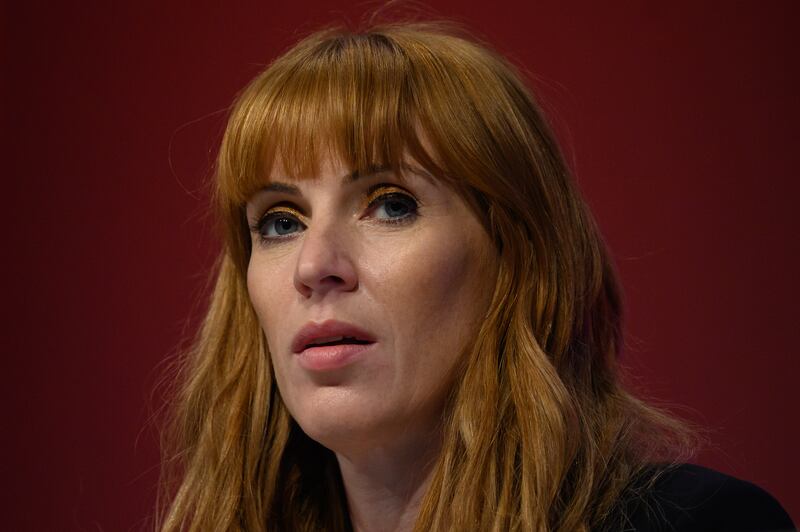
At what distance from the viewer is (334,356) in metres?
1.28

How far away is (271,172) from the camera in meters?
1.38

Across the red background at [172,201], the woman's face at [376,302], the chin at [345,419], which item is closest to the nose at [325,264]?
the woman's face at [376,302]

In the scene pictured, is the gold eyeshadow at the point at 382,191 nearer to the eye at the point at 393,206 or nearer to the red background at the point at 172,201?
the eye at the point at 393,206

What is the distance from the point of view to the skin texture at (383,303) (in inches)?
50.8

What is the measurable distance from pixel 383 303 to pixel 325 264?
3.0 inches

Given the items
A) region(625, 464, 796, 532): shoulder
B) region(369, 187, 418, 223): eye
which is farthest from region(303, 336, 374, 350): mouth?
region(625, 464, 796, 532): shoulder

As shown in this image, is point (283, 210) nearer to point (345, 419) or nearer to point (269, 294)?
point (269, 294)

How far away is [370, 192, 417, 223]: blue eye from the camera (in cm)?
133

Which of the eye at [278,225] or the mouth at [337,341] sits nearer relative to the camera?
the mouth at [337,341]

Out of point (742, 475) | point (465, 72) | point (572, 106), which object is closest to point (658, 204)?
point (572, 106)

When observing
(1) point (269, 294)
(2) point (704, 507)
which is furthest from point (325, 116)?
(2) point (704, 507)

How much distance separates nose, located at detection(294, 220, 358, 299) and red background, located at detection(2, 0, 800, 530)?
0.63 m

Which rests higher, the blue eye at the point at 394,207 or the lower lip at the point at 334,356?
the blue eye at the point at 394,207

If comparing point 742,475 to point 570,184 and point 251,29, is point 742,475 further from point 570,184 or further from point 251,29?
point 251,29
